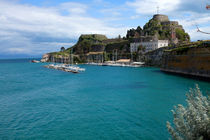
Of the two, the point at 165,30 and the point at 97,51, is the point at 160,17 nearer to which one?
the point at 165,30

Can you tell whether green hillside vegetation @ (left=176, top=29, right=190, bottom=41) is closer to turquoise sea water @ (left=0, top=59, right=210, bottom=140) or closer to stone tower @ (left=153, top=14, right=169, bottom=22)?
stone tower @ (left=153, top=14, right=169, bottom=22)

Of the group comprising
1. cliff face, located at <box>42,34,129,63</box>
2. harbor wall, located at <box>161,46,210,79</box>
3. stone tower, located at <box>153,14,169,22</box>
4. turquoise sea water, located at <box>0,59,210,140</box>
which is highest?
stone tower, located at <box>153,14,169,22</box>

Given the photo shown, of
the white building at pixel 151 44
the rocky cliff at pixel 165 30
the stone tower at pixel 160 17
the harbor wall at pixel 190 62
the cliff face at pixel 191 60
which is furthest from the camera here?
the stone tower at pixel 160 17

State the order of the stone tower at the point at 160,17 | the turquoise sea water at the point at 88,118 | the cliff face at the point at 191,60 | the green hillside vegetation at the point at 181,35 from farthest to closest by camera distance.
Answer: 1. the stone tower at the point at 160,17
2. the green hillside vegetation at the point at 181,35
3. the cliff face at the point at 191,60
4. the turquoise sea water at the point at 88,118

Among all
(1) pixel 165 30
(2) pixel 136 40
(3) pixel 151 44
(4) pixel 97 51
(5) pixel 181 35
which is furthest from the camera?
(4) pixel 97 51

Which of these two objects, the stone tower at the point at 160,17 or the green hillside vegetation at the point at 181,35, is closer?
the green hillside vegetation at the point at 181,35

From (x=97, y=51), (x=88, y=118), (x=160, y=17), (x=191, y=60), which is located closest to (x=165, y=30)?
(x=160, y=17)

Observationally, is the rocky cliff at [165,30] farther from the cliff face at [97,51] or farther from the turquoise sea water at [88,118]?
the turquoise sea water at [88,118]

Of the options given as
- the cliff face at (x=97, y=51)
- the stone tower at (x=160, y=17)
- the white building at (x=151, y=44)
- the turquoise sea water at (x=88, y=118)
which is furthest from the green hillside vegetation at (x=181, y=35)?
Result: the turquoise sea water at (x=88, y=118)

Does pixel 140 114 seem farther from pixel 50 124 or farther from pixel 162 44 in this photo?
pixel 162 44

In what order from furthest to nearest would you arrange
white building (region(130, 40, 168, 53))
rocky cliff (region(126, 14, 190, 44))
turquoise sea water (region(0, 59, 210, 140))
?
1. rocky cliff (region(126, 14, 190, 44))
2. white building (region(130, 40, 168, 53))
3. turquoise sea water (region(0, 59, 210, 140))

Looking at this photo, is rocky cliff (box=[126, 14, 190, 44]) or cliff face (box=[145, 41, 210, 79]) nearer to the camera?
cliff face (box=[145, 41, 210, 79])

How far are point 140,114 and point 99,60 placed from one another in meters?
103

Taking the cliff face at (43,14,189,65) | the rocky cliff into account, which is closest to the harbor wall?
the cliff face at (43,14,189,65)
